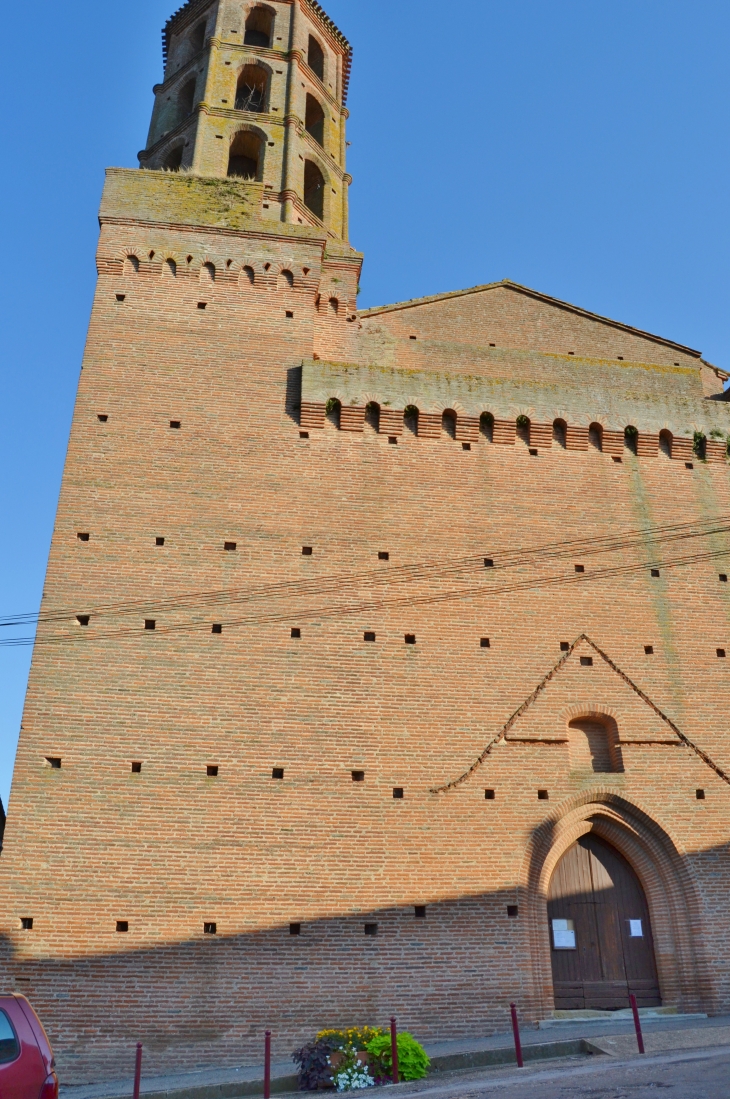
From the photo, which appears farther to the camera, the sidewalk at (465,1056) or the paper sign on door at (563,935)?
the paper sign on door at (563,935)

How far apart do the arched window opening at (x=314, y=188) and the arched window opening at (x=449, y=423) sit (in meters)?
8.59

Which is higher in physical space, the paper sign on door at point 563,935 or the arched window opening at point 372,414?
the arched window opening at point 372,414

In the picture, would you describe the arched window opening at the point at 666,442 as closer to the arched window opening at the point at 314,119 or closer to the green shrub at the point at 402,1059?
the green shrub at the point at 402,1059

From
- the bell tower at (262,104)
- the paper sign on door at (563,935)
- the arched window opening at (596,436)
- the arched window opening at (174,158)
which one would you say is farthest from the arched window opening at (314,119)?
the paper sign on door at (563,935)

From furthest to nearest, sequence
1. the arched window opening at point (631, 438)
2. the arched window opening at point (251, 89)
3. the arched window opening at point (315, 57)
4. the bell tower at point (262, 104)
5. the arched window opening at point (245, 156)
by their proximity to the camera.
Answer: the arched window opening at point (315, 57) → the arched window opening at point (251, 89) → the arched window opening at point (245, 156) → the bell tower at point (262, 104) → the arched window opening at point (631, 438)

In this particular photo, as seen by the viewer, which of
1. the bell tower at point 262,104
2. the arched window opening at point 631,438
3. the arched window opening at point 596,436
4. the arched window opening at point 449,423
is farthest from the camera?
the bell tower at point 262,104

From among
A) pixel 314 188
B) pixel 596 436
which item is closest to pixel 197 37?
pixel 314 188

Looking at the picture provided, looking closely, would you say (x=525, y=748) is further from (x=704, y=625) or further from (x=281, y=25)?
(x=281, y=25)

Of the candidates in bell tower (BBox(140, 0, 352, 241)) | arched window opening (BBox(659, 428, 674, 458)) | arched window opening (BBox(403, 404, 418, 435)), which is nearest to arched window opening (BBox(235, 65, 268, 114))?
bell tower (BBox(140, 0, 352, 241))

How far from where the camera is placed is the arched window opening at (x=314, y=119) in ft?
81.8

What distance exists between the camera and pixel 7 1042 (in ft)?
21.6

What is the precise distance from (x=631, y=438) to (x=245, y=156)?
12304 millimetres

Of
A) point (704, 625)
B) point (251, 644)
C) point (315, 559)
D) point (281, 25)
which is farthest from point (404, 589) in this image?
point (281, 25)

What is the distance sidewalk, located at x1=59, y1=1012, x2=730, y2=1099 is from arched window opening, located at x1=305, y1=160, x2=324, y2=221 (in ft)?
60.6
